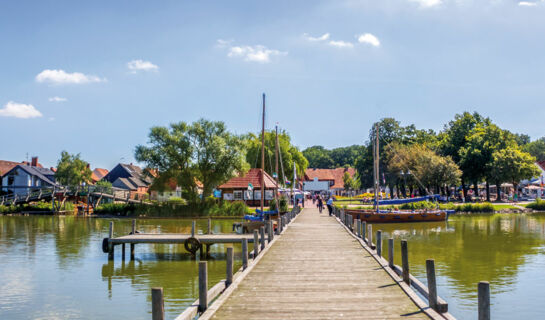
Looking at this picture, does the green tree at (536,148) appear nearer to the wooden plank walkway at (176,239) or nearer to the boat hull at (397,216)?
the boat hull at (397,216)

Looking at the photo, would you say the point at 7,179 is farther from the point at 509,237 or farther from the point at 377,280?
the point at 377,280

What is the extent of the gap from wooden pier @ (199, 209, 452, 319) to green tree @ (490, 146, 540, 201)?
53397 millimetres

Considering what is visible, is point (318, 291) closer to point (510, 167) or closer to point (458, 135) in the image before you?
point (510, 167)

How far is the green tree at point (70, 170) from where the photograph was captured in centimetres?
7920

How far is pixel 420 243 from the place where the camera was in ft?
99.7

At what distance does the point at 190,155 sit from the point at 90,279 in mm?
38768

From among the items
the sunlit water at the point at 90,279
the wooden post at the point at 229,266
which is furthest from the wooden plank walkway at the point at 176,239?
the wooden post at the point at 229,266

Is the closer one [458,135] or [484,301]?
[484,301]

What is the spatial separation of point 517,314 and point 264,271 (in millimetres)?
7418

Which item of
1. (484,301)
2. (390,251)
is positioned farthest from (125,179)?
(484,301)

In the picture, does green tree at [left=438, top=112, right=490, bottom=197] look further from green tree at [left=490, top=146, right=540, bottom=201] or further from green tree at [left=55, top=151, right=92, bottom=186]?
green tree at [left=55, top=151, right=92, bottom=186]

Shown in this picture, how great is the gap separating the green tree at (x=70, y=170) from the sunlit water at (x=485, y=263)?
186 feet

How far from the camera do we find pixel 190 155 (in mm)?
58344

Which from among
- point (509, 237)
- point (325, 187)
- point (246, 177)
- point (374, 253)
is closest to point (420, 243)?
point (509, 237)
